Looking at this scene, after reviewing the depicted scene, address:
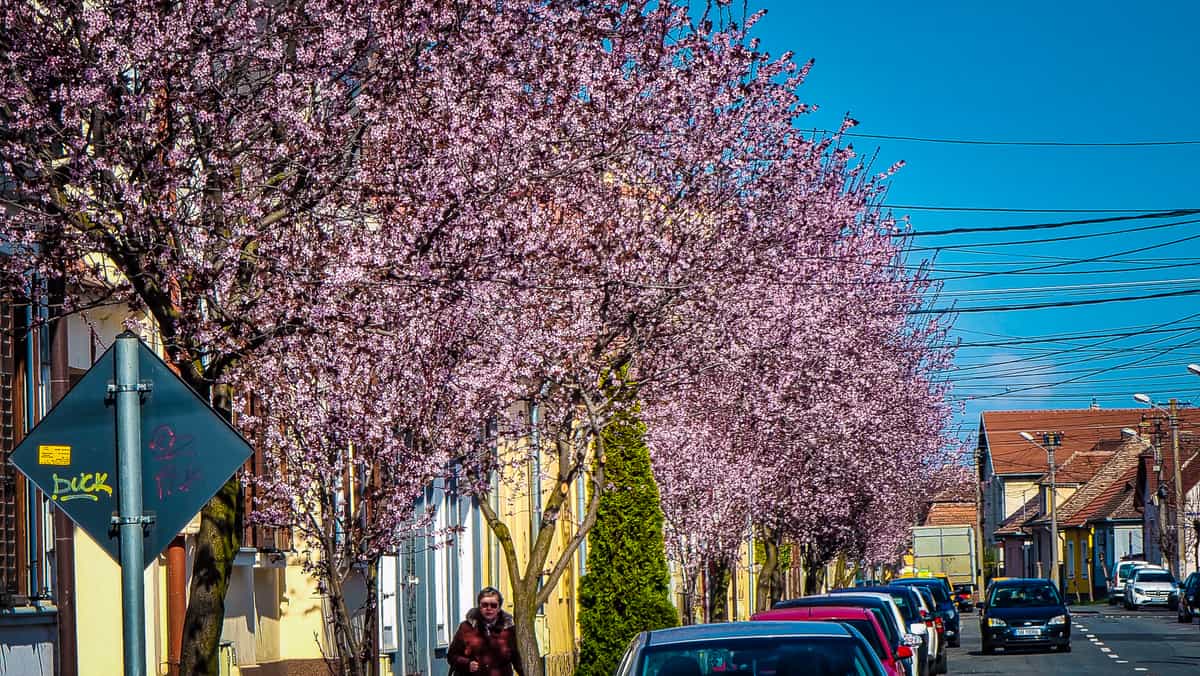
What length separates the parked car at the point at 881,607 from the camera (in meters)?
17.4

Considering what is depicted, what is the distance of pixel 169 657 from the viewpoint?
14164 mm

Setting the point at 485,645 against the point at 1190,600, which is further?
the point at 1190,600

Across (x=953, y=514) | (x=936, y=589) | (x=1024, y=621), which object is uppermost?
(x=936, y=589)

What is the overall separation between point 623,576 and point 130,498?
20103 mm

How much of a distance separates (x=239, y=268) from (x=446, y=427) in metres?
2.79

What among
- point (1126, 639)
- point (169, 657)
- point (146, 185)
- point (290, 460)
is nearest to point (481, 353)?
point (290, 460)

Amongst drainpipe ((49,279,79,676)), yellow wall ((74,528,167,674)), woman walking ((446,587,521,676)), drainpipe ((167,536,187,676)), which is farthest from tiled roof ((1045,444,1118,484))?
drainpipe ((49,279,79,676))

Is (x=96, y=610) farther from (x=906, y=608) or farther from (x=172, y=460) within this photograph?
(x=906, y=608)

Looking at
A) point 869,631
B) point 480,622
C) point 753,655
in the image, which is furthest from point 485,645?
point 753,655

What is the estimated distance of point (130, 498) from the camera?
6.06 metres

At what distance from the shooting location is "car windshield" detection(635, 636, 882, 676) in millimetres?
8898

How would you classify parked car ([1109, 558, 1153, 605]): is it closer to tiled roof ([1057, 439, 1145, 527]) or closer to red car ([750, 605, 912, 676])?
tiled roof ([1057, 439, 1145, 527])

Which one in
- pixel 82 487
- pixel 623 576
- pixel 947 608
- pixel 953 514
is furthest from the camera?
pixel 953 514

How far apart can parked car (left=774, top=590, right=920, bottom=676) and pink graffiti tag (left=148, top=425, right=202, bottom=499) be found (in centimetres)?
1139
